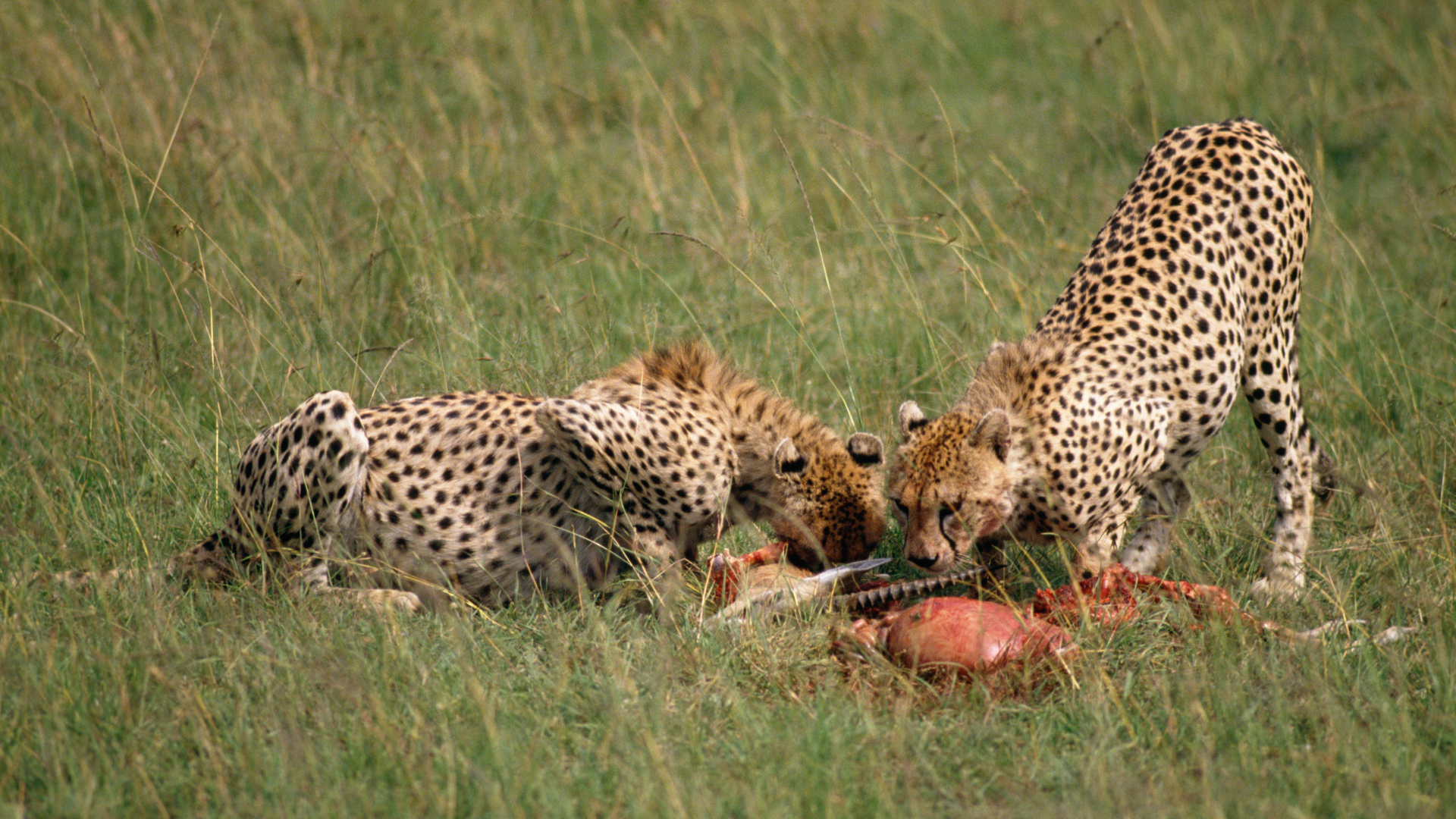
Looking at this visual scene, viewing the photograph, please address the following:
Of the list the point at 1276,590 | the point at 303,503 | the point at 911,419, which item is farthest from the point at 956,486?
the point at 303,503

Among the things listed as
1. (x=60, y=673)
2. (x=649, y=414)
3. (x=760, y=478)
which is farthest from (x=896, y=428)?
(x=60, y=673)

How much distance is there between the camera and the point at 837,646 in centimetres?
356

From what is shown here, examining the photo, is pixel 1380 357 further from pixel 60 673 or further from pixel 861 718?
pixel 60 673

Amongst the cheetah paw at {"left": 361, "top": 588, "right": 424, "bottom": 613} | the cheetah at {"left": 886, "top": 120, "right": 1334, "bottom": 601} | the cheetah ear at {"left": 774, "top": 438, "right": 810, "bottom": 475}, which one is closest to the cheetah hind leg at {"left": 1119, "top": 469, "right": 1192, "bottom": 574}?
the cheetah at {"left": 886, "top": 120, "right": 1334, "bottom": 601}

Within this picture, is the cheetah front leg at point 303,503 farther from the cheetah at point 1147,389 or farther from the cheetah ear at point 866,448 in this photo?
the cheetah at point 1147,389

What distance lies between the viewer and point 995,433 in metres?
3.77

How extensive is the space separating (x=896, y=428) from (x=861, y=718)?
1.94 meters

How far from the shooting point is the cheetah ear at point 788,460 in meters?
4.05

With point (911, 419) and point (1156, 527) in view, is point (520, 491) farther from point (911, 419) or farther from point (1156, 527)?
point (1156, 527)

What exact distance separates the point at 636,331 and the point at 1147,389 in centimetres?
231

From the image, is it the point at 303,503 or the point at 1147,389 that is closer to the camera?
the point at 303,503

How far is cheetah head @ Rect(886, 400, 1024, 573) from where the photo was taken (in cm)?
376

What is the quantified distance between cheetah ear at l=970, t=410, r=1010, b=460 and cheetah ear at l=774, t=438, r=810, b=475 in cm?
57

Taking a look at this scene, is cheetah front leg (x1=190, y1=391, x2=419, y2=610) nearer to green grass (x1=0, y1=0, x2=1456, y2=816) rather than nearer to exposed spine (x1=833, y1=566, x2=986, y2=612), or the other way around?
green grass (x1=0, y1=0, x2=1456, y2=816)
